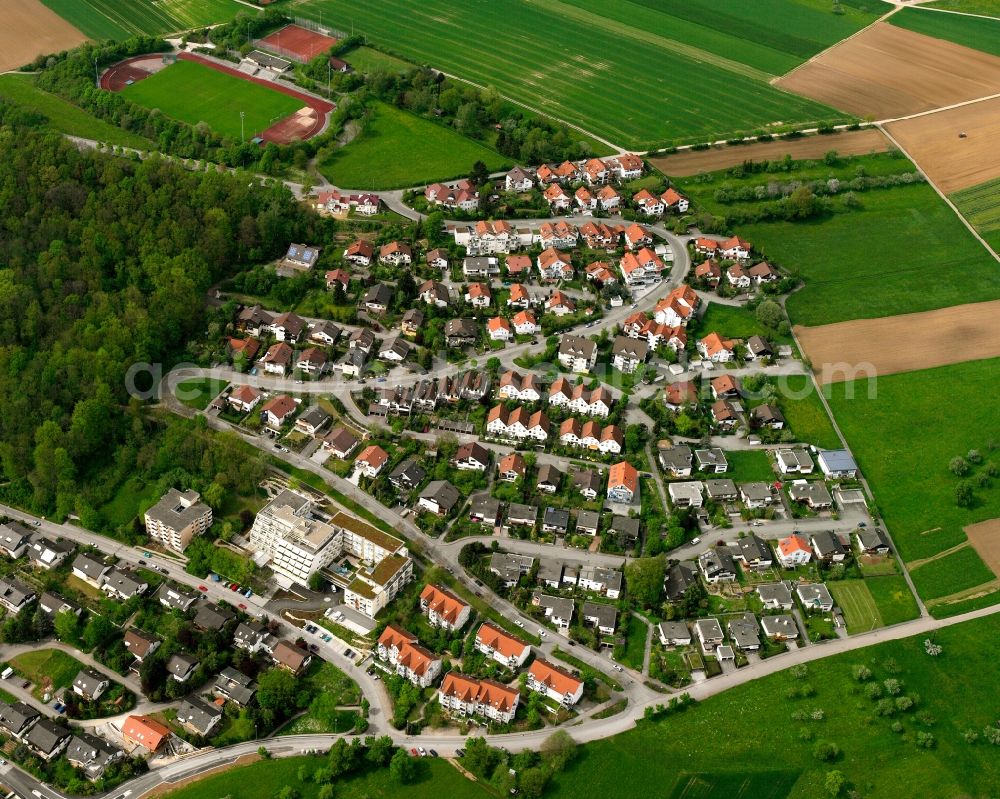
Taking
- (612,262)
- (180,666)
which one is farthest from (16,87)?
(180,666)

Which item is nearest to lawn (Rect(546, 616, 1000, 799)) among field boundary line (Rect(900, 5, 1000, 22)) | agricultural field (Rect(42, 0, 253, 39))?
field boundary line (Rect(900, 5, 1000, 22))

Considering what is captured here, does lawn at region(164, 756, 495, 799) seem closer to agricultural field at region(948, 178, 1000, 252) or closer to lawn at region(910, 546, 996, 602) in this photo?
lawn at region(910, 546, 996, 602)

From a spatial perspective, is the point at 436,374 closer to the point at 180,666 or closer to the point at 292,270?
the point at 292,270

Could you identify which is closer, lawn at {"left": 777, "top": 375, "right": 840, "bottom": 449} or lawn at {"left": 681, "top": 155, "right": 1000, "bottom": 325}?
lawn at {"left": 777, "top": 375, "right": 840, "bottom": 449}

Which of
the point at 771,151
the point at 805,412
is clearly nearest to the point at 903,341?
the point at 805,412

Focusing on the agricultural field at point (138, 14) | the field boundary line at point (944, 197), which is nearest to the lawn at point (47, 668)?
the field boundary line at point (944, 197)

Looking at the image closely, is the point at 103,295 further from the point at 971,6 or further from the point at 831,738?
the point at 971,6
